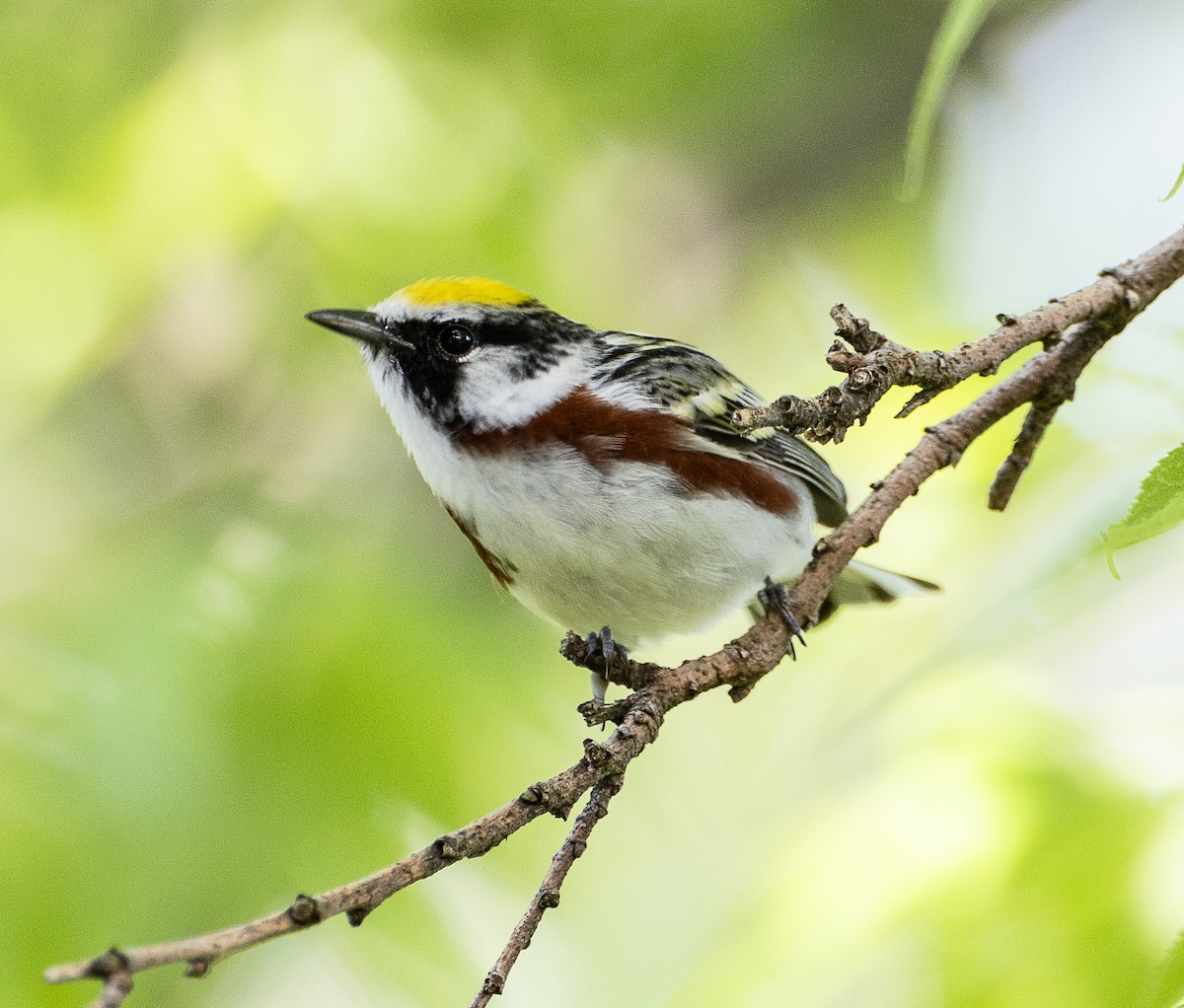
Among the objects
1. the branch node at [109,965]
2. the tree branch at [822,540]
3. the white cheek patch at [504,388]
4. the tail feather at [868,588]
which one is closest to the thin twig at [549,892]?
the tree branch at [822,540]

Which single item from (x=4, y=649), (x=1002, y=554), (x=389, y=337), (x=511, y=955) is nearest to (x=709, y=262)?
(x=389, y=337)

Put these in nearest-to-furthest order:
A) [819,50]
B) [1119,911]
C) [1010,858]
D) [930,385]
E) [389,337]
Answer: [930,385], [1119,911], [1010,858], [389,337], [819,50]

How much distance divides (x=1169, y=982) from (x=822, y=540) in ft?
2.23

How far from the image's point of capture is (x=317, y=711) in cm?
229

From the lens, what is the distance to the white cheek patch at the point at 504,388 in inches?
83.8

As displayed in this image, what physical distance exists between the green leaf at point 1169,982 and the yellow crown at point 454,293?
168 centimetres

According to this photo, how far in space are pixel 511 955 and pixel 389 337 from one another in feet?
4.90

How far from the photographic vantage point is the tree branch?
35.0 inches

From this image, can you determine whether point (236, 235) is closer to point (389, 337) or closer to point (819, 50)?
point (389, 337)

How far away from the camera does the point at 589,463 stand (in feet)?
6.53

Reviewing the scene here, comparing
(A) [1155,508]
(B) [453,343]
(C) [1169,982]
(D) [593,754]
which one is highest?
(B) [453,343]

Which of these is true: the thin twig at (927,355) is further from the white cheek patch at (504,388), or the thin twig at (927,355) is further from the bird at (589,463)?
the white cheek patch at (504,388)

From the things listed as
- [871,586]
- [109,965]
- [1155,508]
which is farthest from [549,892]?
[871,586]

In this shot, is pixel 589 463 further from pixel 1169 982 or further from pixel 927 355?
pixel 1169 982
